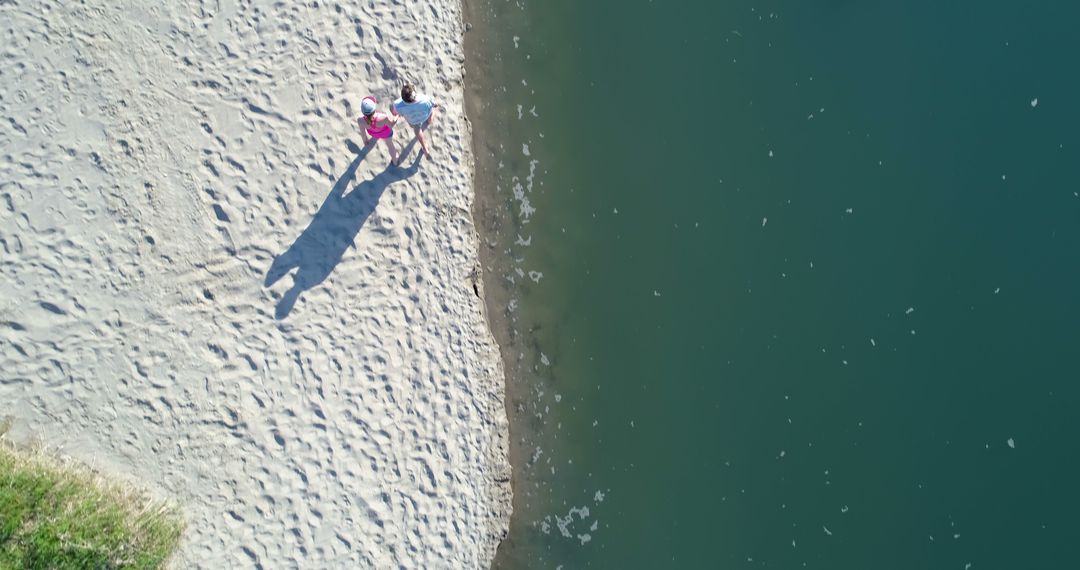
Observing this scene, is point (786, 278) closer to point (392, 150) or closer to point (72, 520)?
point (392, 150)

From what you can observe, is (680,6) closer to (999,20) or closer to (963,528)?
(999,20)

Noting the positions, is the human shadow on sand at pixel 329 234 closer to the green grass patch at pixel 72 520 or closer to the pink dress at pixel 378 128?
the pink dress at pixel 378 128

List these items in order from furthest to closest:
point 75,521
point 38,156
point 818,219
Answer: point 818,219, point 38,156, point 75,521

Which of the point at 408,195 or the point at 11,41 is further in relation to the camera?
the point at 408,195

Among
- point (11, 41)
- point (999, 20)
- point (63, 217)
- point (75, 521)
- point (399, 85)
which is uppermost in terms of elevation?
point (999, 20)

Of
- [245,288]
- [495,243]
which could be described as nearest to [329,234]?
[245,288]

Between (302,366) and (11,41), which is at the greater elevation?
(11,41)

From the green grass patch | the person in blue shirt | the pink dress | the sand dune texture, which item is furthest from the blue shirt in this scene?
the green grass patch

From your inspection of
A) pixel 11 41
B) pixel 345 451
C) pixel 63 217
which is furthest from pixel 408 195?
pixel 11 41
